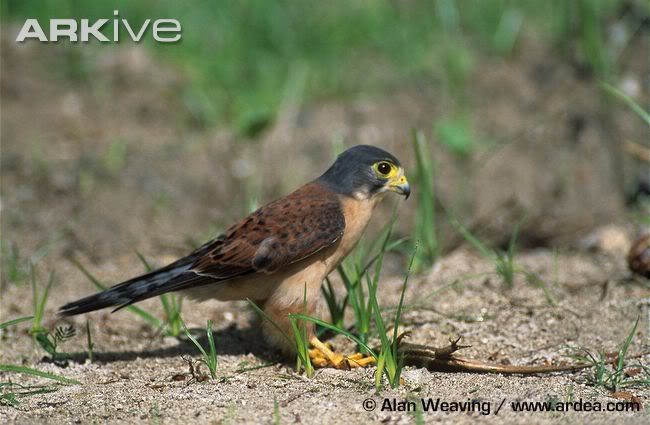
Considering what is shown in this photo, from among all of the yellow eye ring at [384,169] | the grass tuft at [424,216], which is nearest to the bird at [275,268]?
the yellow eye ring at [384,169]

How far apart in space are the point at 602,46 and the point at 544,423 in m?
3.99

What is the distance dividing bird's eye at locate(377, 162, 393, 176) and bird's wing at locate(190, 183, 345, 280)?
27 centimetres

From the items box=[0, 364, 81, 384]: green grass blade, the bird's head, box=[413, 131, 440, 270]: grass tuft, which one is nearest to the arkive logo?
box=[413, 131, 440, 270]: grass tuft

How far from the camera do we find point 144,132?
6766mm

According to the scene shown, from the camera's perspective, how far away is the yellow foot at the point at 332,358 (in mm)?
3535

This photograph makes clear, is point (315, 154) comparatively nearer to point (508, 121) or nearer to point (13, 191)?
point (508, 121)

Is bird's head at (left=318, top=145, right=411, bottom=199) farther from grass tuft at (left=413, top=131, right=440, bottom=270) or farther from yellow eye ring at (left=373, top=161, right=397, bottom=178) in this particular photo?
grass tuft at (left=413, top=131, right=440, bottom=270)

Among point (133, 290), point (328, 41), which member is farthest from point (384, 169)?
point (328, 41)

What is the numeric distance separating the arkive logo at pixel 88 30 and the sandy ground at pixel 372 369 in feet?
10.6

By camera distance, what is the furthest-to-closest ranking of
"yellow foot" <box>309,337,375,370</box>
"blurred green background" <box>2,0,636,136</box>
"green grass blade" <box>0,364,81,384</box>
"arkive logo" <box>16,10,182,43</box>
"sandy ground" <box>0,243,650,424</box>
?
"arkive logo" <box>16,10,182,43</box> < "blurred green background" <box>2,0,636,136</box> < "yellow foot" <box>309,337,375,370</box> < "green grass blade" <box>0,364,81,384</box> < "sandy ground" <box>0,243,650,424</box>

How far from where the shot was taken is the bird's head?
388 centimetres

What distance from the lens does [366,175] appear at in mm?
3881

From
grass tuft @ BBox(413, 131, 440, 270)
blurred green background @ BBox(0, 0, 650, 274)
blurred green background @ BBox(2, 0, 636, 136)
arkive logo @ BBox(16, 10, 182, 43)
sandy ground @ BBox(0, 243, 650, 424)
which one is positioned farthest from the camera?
arkive logo @ BBox(16, 10, 182, 43)

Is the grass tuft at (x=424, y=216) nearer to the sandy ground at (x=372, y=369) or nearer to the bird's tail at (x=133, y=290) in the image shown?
the sandy ground at (x=372, y=369)
